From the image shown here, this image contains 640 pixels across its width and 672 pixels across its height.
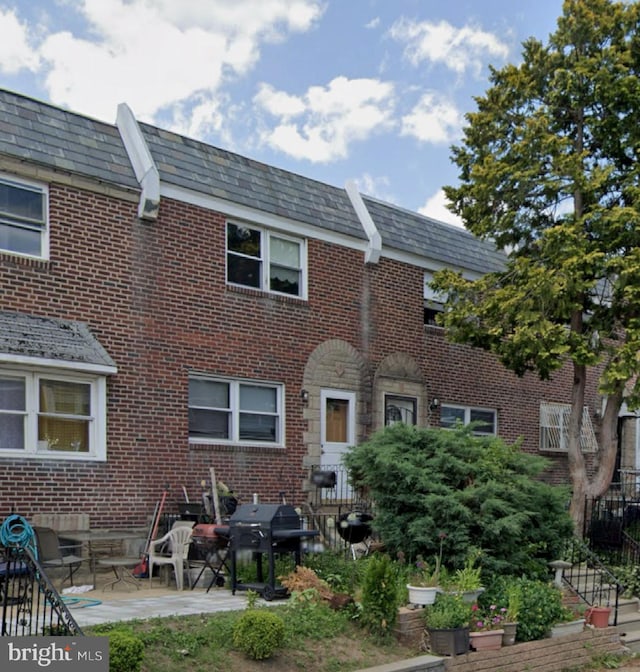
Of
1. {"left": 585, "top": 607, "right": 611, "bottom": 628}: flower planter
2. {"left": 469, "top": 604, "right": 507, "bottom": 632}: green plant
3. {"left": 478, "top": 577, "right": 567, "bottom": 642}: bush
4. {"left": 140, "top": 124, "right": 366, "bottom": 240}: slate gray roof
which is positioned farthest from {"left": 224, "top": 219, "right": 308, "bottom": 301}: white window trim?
{"left": 585, "top": 607, "right": 611, "bottom": 628}: flower planter

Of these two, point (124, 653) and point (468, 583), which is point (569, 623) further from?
point (124, 653)

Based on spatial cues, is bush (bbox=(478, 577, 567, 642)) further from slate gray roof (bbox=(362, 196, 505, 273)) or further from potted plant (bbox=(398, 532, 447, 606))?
slate gray roof (bbox=(362, 196, 505, 273))

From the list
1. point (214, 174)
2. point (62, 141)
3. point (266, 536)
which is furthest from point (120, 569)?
point (214, 174)

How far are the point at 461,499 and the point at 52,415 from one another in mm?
5706

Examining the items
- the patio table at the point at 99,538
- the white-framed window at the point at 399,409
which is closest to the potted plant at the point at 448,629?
the patio table at the point at 99,538

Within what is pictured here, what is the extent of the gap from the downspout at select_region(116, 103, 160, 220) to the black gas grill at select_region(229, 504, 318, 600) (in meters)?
5.30

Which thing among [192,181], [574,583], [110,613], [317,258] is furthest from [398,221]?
[110,613]

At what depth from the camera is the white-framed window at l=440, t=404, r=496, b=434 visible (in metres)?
18.2

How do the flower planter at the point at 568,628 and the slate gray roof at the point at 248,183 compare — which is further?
the slate gray roof at the point at 248,183

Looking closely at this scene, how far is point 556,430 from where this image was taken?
814 inches

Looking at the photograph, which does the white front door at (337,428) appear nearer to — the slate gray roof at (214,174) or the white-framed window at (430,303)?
the white-framed window at (430,303)

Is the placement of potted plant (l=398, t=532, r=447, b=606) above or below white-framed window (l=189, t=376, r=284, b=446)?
below

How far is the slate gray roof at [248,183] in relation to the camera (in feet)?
47.1

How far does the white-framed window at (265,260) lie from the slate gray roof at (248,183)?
0.46 metres
